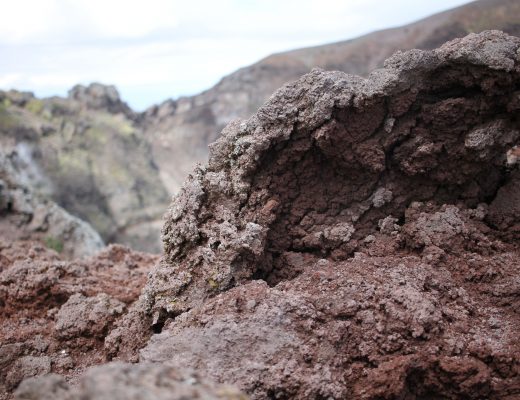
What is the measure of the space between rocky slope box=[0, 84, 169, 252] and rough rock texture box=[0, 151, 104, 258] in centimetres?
1001

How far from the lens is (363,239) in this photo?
12.1 ft

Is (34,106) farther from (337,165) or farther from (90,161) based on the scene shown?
(337,165)

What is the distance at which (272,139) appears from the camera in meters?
3.52

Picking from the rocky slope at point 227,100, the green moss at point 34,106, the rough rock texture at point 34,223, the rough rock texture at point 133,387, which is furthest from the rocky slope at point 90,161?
the rough rock texture at point 133,387

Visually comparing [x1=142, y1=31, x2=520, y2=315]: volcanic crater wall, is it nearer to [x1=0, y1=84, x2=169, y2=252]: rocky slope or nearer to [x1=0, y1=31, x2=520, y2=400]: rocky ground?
[x1=0, y1=31, x2=520, y2=400]: rocky ground

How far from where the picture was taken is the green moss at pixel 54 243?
33.7 feet

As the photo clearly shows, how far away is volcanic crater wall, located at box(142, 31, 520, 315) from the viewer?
3438mm

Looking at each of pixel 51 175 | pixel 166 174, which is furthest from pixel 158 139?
pixel 51 175

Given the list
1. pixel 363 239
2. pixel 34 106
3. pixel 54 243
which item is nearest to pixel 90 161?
pixel 34 106

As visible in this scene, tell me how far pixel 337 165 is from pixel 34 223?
7763 millimetres

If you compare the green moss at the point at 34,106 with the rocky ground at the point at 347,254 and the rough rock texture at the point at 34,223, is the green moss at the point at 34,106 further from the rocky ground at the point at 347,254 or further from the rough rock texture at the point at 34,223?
the rocky ground at the point at 347,254

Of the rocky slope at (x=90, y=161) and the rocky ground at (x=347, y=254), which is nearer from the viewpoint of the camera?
the rocky ground at (x=347, y=254)

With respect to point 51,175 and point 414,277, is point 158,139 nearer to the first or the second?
point 51,175

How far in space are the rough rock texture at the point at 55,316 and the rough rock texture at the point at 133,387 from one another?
158 centimetres
